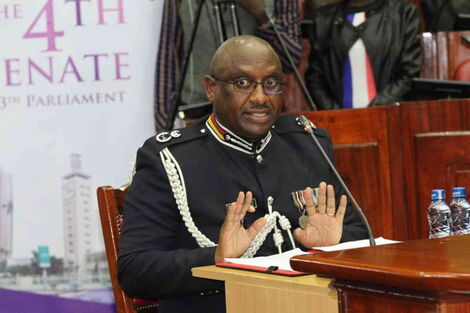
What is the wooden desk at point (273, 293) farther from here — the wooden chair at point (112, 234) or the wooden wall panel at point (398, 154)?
the wooden wall panel at point (398, 154)

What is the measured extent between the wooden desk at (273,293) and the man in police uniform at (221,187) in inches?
14.5

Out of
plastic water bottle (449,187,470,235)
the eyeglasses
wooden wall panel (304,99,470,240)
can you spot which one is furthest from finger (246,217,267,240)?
wooden wall panel (304,99,470,240)

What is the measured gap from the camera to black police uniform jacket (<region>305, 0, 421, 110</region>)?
4324mm

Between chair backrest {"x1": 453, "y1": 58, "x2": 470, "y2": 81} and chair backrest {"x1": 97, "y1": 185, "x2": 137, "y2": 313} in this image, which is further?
chair backrest {"x1": 453, "y1": 58, "x2": 470, "y2": 81}

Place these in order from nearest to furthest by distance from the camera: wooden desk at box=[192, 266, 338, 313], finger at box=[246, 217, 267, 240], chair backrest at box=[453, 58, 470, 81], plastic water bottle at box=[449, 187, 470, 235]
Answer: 1. wooden desk at box=[192, 266, 338, 313]
2. finger at box=[246, 217, 267, 240]
3. plastic water bottle at box=[449, 187, 470, 235]
4. chair backrest at box=[453, 58, 470, 81]

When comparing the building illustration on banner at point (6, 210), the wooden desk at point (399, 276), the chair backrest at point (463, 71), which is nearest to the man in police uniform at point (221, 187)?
the wooden desk at point (399, 276)

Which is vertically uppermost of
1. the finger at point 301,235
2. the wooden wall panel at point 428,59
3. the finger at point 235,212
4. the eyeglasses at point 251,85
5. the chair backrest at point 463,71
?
the wooden wall panel at point 428,59

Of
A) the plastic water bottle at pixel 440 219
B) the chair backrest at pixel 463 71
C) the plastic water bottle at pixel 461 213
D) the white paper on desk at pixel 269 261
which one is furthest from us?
the chair backrest at pixel 463 71

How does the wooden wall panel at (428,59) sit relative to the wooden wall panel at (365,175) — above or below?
above

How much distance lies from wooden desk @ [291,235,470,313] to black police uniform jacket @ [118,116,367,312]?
834 mm

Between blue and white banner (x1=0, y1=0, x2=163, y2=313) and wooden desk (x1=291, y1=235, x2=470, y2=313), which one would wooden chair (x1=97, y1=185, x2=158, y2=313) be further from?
blue and white banner (x1=0, y1=0, x2=163, y2=313)

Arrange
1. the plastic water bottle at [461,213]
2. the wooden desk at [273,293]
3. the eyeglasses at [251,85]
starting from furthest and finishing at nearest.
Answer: the plastic water bottle at [461,213] < the eyeglasses at [251,85] < the wooden desk at [273,293]

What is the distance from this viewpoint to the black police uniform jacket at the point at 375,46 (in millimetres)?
4324

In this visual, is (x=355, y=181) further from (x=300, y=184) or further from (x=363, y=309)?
(x=363, y=309)
